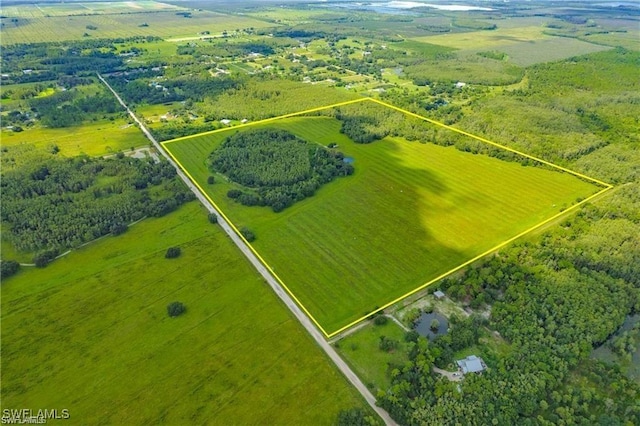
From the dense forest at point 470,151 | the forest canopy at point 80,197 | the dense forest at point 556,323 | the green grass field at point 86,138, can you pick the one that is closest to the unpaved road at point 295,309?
the dense forest at point 470,151

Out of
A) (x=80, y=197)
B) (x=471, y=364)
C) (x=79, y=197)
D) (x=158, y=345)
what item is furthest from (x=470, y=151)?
(x=79, y=197)

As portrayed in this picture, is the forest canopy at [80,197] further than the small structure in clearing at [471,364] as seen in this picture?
Yes

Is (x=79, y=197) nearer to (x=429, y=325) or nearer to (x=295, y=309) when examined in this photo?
(x=295, y=309)

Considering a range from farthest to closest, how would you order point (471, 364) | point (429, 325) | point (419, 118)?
point (419, 118), point (429, 325), point (471, 364)

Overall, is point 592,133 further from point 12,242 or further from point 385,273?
point 12,242

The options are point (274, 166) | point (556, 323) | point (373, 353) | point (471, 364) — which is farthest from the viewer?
point (274, 166)

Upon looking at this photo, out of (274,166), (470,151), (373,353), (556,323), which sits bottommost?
(373,353)

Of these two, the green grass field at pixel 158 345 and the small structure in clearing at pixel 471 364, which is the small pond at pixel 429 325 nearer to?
the small structure in clearing at pixel 471 364
